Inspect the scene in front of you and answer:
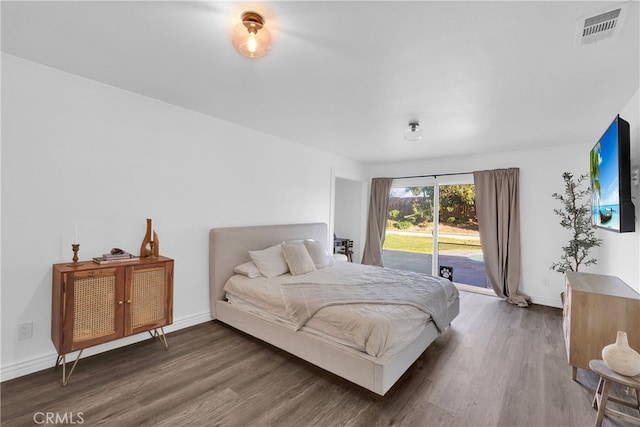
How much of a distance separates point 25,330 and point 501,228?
5754 millimetres

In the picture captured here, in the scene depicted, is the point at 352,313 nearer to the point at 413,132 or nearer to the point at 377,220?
the point at 413,132

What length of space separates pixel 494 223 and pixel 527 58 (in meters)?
3.29

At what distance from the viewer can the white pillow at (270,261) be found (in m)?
3.21

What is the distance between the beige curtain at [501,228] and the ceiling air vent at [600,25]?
10.3 feet

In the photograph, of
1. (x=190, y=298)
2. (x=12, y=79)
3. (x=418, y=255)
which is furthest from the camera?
(x=418, y=255)

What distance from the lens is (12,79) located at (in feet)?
6.76

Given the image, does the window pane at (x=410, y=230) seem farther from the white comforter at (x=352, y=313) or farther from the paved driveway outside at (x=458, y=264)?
the white comforter at (x=352, y=313)

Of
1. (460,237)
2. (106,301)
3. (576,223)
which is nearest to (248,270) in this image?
(106,301)

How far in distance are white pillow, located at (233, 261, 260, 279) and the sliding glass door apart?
3.61 m

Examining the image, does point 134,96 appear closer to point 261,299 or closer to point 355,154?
point 261,299

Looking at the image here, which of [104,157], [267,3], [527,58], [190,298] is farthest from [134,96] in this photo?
[527,58]

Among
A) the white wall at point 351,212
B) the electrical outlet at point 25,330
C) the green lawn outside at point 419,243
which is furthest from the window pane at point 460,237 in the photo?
the electrical outlet at point 25,330

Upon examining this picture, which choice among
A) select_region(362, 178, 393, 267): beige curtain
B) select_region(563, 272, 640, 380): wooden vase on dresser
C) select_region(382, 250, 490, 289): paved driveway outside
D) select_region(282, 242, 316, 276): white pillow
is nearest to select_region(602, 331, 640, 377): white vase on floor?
select_region(563, 272, 640, 380): wooden vase on dresser

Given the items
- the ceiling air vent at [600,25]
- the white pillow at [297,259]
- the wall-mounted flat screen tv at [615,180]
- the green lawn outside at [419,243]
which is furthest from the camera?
the green lawn outside at [419,243]
